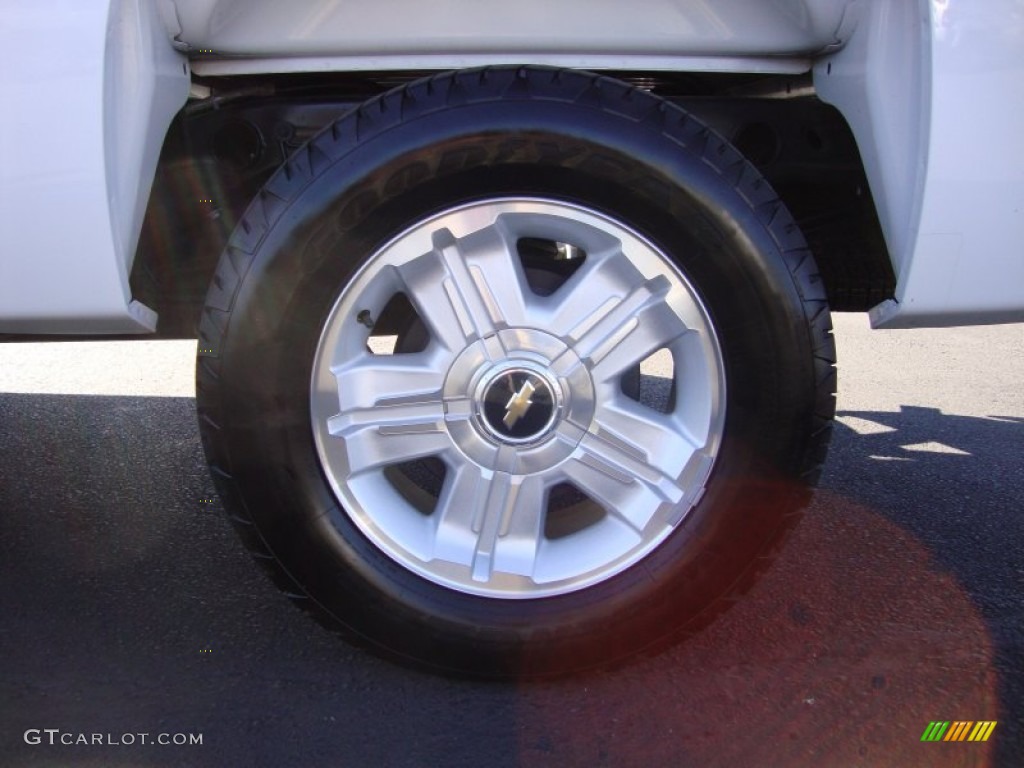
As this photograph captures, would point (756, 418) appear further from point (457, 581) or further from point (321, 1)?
point (321, 1)

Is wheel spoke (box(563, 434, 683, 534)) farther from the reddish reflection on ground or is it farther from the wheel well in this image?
the wheel well

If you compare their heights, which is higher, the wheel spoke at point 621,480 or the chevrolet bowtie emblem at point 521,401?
the chevrolet bowtie emblem at point 521,401

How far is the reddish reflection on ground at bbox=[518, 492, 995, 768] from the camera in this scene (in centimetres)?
166

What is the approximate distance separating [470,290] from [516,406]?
240 millimetres

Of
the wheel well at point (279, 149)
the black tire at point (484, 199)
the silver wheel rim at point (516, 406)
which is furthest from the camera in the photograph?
the wheel well at point (279, 149)

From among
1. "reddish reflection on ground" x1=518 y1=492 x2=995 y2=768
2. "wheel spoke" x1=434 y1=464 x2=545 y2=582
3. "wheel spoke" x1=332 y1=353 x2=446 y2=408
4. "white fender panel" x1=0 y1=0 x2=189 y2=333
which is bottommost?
"reddish reflection on ground" x1=518 y1=492 x2=995 y2=768

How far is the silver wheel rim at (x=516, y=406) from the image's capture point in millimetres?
1770

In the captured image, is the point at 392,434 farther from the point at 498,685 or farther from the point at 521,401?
the point at 498,685

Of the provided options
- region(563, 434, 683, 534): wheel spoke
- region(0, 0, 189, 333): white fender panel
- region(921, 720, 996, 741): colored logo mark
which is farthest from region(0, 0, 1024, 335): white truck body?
region(921, 720, 996, 741): colored logo mark

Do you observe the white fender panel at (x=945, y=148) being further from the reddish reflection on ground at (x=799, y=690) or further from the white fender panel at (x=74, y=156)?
the white fender panel at (x=74, y=156)

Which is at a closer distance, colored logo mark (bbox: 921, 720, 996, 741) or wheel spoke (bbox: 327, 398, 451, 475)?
colored logo mark (bbox: 921, 720, 996, 741)

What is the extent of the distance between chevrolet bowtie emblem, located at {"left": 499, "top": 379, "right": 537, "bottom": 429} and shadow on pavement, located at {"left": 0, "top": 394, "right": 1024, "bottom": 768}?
0.54m

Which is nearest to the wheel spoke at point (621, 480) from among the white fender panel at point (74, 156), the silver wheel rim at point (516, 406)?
the silver wheel rim at point (516, 406)

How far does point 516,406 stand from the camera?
5.90 feet
